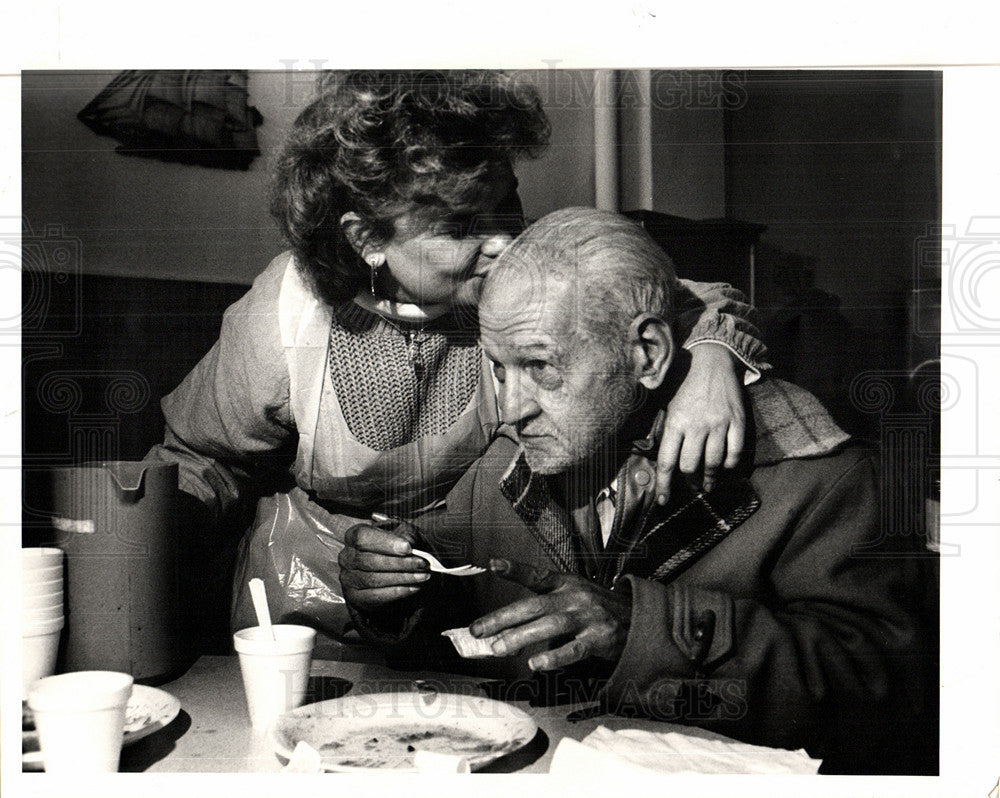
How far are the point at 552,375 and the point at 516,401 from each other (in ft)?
0.31

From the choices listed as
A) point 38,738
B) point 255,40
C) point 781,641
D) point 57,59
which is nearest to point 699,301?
point 781,641

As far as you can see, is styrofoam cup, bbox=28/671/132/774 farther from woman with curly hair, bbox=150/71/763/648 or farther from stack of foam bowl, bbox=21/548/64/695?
woman with curly hair, bbox=150/71/763/648

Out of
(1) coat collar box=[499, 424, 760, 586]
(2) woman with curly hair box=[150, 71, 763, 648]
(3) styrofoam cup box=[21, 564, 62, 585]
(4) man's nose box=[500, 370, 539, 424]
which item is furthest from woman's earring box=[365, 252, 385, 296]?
(3) styrofoam cup box=[21, 564, 62, 585]

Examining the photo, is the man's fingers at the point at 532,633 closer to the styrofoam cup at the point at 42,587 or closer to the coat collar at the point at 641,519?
the coat collar at the point at 641,519

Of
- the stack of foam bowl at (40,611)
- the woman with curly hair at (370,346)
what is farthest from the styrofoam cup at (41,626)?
the woman with curly hair at (370,346)

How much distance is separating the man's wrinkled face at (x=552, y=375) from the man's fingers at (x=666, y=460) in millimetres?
101

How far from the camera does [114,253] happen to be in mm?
1894

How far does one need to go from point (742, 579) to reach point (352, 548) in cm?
83

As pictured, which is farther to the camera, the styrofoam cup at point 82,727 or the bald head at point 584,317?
the bald head at point 584,317

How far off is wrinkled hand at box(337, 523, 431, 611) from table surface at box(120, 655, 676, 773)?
0.16 metres

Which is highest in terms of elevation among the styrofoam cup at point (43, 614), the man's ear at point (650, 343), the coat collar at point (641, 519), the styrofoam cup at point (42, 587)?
the man's ear at point (650, 343)

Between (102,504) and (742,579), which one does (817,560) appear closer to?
(742,579)

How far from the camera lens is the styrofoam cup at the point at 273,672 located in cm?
181

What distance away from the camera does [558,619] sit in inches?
74.4
